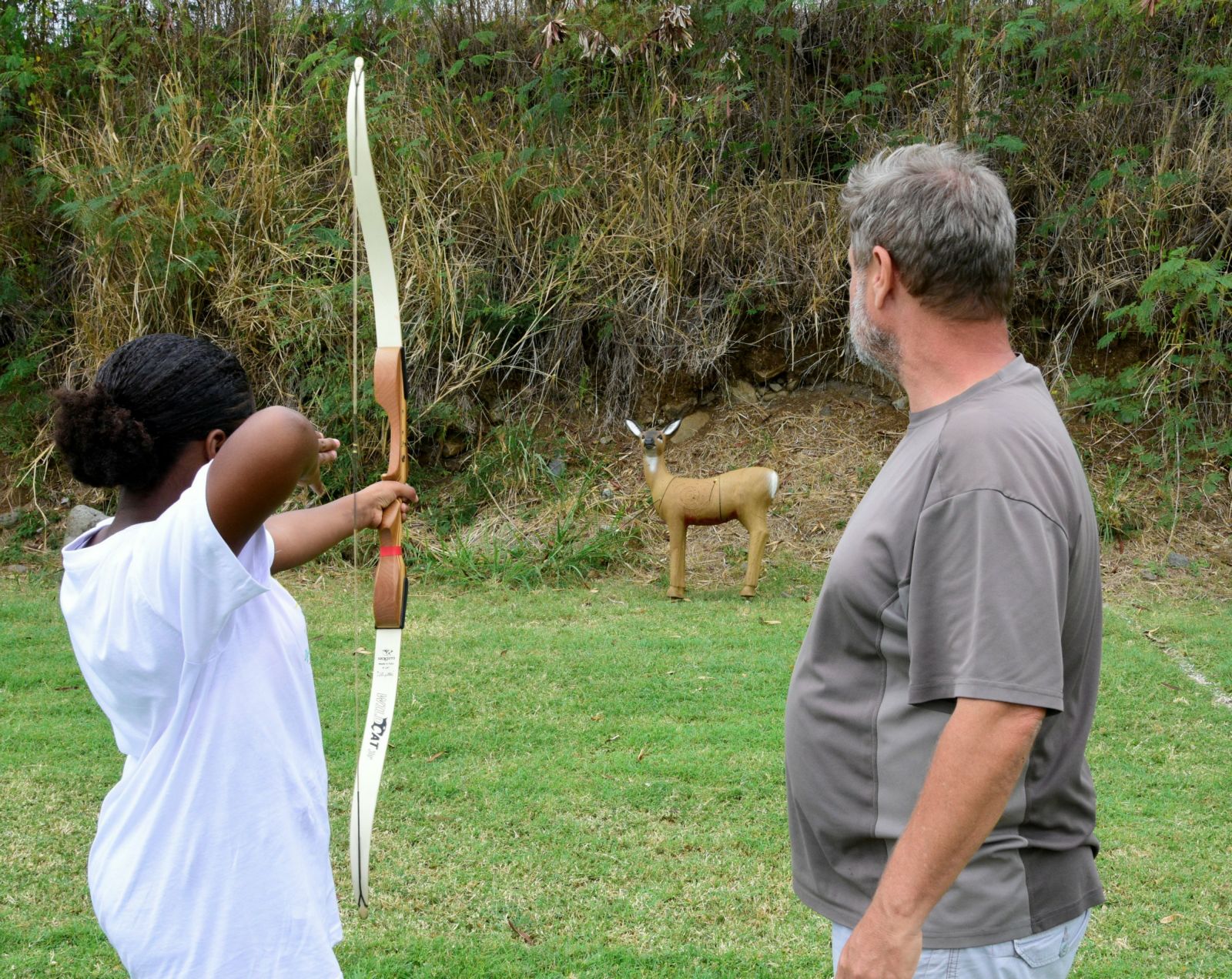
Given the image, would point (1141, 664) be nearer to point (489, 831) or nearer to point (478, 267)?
point (489, 831)

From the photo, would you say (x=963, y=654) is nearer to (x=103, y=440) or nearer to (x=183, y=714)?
(x=183, y=714)

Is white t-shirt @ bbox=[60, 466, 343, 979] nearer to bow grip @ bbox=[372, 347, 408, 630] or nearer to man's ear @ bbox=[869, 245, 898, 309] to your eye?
bow grip @ bbox=[372, 347, 408, 630]

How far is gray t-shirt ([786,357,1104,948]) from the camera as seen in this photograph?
57.1 inches

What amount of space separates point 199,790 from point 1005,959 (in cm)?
125

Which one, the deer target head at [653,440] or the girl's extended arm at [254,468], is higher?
the girl's extended arm at [254,468]

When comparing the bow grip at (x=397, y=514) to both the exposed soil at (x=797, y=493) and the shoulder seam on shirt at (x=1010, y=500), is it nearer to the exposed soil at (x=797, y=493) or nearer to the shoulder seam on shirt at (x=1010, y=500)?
the shoulder seam on shirt at (x=1010, y=500)

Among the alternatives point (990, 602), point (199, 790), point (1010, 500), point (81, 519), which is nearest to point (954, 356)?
point (1010, 500)

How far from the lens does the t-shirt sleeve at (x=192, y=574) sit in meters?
1.60

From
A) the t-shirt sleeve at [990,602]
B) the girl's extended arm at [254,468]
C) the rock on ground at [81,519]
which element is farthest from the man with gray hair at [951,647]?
the rock on ground at [81,519]

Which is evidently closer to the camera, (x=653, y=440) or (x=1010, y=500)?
(x=1010, y=500)

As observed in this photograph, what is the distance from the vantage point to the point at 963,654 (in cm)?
146

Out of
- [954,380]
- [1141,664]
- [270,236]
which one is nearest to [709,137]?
[270,236]

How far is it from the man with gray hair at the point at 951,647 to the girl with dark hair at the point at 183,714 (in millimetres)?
847

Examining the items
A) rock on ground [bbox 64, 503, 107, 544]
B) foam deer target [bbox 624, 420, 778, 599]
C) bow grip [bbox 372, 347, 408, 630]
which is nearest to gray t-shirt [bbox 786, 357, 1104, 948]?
bow grip [bbox 372, 347, 408, 630]
